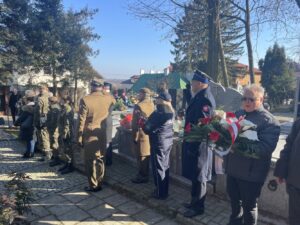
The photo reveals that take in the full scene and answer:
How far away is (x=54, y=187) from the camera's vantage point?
5555 mm

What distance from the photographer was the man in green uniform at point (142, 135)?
5.34 metres

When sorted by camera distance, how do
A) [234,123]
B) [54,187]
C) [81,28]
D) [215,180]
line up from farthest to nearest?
[81,28]
[54,187]
[215,180]
[234,123]

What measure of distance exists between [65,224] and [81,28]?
20.2 m

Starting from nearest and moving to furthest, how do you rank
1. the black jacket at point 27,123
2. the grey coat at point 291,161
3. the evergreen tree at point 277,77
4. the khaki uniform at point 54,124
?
the grey coat at point 291,161, the khaki uniform at point 54,124, the black jacket at point 27,123, the evergreen tree at point 277,77

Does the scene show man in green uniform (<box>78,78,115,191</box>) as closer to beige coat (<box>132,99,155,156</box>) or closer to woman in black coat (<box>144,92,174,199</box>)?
beige coat (<box>132,99,155,156</box>)

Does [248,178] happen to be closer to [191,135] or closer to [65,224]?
[191,135]

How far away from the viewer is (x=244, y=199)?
3414 mm

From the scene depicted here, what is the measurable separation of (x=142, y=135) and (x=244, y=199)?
243 cm

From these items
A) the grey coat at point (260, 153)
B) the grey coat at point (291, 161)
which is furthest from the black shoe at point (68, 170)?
the grey coat at point (291, 161)

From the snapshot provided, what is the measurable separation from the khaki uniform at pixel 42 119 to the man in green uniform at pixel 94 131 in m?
2.39

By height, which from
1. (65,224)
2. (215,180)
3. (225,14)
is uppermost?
(225,14)

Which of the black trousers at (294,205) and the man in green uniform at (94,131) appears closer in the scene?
the black trousers at (294,205)

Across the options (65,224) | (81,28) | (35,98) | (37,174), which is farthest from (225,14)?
(81,28)

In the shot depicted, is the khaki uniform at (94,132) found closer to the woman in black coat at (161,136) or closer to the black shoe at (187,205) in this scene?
the woman in black coat at (161,136)
